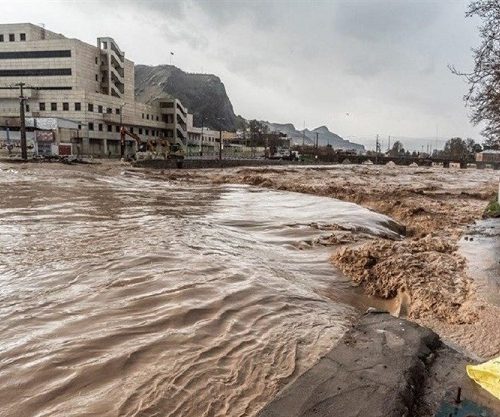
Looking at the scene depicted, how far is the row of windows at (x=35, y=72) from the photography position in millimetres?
64875

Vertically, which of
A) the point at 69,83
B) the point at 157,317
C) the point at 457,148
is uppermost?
the point at 69,83

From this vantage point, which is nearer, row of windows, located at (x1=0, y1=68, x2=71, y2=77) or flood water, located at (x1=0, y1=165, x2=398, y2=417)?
flood water, located at (x1=0, y1=165, x2=398, y2=417)

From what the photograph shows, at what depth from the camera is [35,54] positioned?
65562 millimetres

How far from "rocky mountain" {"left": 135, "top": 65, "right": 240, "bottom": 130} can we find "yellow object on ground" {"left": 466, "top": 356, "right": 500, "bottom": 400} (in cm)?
16320

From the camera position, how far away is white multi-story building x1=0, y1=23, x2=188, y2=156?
204ft

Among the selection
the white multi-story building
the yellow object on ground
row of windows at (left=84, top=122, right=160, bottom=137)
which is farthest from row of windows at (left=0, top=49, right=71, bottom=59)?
the yellow object on ground

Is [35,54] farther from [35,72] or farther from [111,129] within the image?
[111,129]

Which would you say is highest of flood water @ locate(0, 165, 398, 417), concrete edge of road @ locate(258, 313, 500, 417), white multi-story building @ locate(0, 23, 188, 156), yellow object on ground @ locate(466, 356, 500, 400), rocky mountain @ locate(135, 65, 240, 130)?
rocky mountain @ locate(135, 65, 240, 130)

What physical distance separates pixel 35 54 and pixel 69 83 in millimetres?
8160

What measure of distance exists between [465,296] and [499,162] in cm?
9171

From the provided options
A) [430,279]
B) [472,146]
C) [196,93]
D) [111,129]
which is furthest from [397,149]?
[430,279]

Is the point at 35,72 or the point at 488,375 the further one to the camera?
the point at 35,72

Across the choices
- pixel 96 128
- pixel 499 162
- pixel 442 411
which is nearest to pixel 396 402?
pixel 442 411

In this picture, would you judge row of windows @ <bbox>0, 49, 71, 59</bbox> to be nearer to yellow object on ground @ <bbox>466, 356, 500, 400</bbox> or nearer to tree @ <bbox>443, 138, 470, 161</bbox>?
yellow object on ground @ <bbox>466, 356, 500, 400</bbox>
